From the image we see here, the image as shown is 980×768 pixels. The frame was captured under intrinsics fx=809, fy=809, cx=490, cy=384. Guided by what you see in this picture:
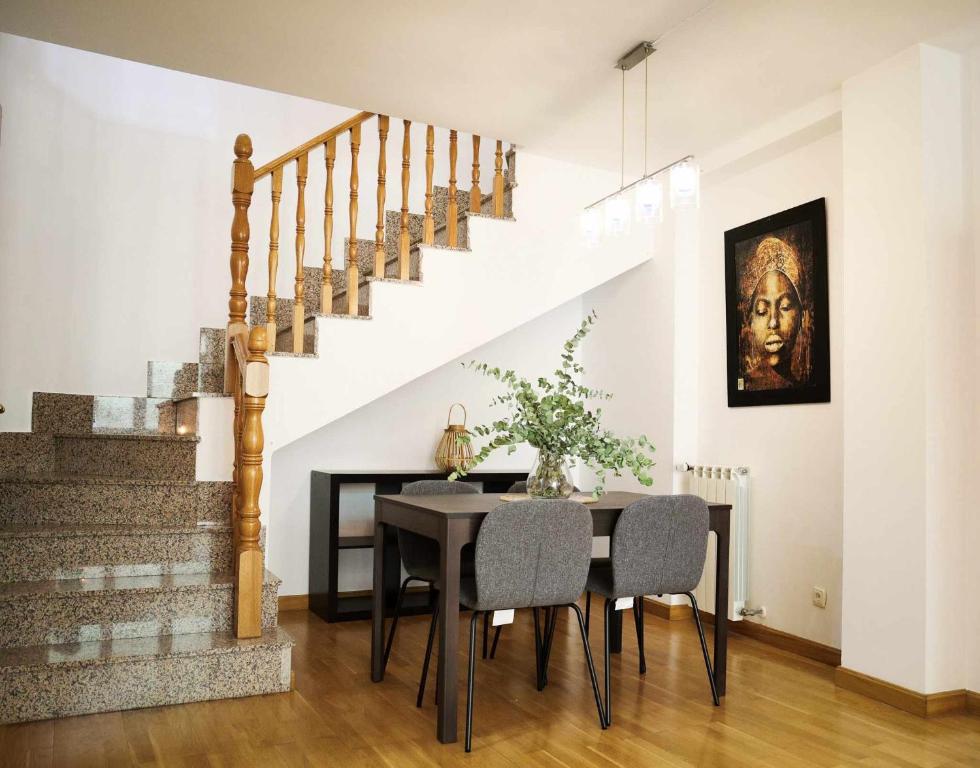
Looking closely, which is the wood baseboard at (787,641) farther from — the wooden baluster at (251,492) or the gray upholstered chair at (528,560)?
the wooden baluster at (251,492)

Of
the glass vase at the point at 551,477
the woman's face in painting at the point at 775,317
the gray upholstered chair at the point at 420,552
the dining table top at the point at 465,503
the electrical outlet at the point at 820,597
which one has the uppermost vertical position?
the woman's face in painting at the point at 775,317

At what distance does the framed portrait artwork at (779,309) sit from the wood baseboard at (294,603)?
2880 mm

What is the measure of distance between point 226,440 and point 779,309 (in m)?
2.98

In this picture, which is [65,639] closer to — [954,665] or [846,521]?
[846,521]

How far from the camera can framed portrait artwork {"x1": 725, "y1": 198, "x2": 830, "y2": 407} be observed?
13.6ft

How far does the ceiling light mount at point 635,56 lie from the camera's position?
3490 mm

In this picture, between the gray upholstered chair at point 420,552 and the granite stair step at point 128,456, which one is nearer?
the gray upholstered chair at point 420,552

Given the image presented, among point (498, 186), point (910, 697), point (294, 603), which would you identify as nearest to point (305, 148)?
point (498, 186)

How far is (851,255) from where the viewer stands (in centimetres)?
373

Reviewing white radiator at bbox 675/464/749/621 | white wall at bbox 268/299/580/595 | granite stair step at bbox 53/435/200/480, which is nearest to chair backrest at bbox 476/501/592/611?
white radiator at bbox 675/464/749/621

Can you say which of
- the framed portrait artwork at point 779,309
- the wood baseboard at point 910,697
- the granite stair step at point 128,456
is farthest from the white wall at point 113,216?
the wood baseboard at point 910,697

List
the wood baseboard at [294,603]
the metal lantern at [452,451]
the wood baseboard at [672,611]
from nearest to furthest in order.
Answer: the wood baseboard at [672,611], the wood baseboard at [294,603], the metal lantern at [452,451]

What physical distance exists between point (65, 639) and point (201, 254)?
2.63 metres

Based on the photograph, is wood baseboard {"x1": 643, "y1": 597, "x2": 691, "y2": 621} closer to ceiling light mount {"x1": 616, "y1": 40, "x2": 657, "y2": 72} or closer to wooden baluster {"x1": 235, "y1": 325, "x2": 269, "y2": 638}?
wooden baluster {"x1": 235, "y1": 325, "x2": 269, "y2": 638}
